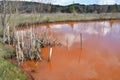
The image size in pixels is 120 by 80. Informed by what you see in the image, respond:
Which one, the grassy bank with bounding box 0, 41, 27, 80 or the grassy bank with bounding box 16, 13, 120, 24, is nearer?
the grassy bank with bounding box 0, 41, 27, 80

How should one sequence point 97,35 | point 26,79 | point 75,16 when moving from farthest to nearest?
point 75,16 → point 97,35 → point 26,79

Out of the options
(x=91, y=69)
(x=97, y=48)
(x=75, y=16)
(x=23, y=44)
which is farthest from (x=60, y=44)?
(x=75, y=16)

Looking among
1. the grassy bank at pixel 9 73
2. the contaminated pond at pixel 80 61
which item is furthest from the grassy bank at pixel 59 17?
the grassy bank at pixel 9 73

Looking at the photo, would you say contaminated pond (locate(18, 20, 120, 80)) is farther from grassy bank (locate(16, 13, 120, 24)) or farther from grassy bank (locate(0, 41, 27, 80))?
grassy bank (locate(16, 13, 120, 24))

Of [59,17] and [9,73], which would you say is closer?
[9,73]

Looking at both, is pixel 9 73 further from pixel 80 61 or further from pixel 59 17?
pixel 59 17

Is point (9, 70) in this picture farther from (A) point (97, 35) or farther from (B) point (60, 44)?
(A) point (97, 35)

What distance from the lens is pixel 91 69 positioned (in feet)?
44.2

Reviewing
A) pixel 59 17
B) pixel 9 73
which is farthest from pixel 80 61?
pixel 59 17

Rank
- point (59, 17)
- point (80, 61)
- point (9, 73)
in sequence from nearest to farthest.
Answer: point (9, 73), point (80, 61), point (59, 17)

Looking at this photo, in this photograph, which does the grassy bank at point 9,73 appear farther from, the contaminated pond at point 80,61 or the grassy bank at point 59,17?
the grassy bank at point 59,17

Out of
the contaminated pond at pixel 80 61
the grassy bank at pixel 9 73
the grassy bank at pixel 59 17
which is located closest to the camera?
the grassy bank at pixel 9 73

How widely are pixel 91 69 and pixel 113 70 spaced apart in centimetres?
102

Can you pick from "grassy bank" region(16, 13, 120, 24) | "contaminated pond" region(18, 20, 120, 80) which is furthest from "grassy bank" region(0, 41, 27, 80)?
"grassy bank" region(16, 13, 120, 24)
